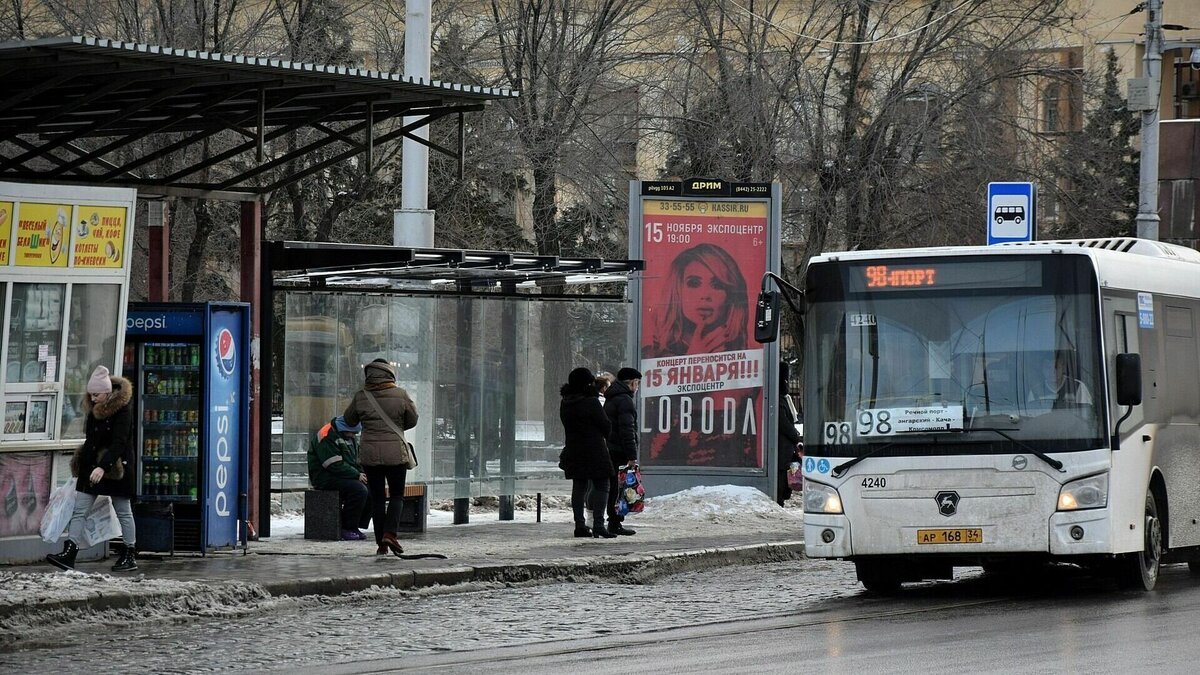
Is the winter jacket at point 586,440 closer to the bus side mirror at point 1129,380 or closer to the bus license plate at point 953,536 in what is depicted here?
the bus license plate at point 953,536

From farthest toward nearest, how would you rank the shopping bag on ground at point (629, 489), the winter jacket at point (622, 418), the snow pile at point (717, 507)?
1. the snow pile at point (717, 507)
2. the shopping bag on ground at point (629, 489)
3. the winter jacket at point (622, 418)

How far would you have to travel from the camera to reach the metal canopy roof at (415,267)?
1642 cm

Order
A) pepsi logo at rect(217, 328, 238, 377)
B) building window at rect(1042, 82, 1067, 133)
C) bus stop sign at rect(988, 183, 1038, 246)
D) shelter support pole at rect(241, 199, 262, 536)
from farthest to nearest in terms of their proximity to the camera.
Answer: building window at rect(1042, 82, 1067, 133) < bus stop sign at rect(988, 183, 1038, 246) < shelter support pole at rect(241, 199, 262, 536) < pepsi logo at rect(217, 328, 238, 377)

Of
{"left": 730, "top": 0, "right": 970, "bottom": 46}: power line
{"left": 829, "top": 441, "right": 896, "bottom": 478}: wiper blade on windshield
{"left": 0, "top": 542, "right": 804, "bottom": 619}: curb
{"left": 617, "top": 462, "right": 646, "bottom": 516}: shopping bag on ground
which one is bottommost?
{"left": 0, "top": 542, "right": 804, "bottom": 619}: curb

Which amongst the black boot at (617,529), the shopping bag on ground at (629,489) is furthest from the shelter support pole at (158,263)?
the shopping bag on ground at (629,489)

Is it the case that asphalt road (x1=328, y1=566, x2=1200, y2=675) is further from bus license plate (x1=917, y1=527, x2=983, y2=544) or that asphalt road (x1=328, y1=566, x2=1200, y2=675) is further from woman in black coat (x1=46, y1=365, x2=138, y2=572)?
woman in black coat (x1=46, y1=365, x2=138, y2=572)

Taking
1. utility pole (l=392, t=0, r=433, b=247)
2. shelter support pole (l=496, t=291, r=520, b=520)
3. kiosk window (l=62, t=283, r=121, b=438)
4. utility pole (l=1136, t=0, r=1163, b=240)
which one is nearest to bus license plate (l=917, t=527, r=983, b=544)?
kiosk window (l=62, t=283, r=121, b=438)

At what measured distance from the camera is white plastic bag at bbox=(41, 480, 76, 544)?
13266mm

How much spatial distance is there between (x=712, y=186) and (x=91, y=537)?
30.7 feet

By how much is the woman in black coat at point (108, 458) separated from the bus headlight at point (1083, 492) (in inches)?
263

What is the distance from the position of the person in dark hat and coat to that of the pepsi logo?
4.33 metres

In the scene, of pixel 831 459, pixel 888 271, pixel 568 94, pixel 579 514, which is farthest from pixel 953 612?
pixel 568 94

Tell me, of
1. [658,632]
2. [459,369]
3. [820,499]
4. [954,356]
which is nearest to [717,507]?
[459,369]

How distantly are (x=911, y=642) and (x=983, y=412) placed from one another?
9.35 ft
